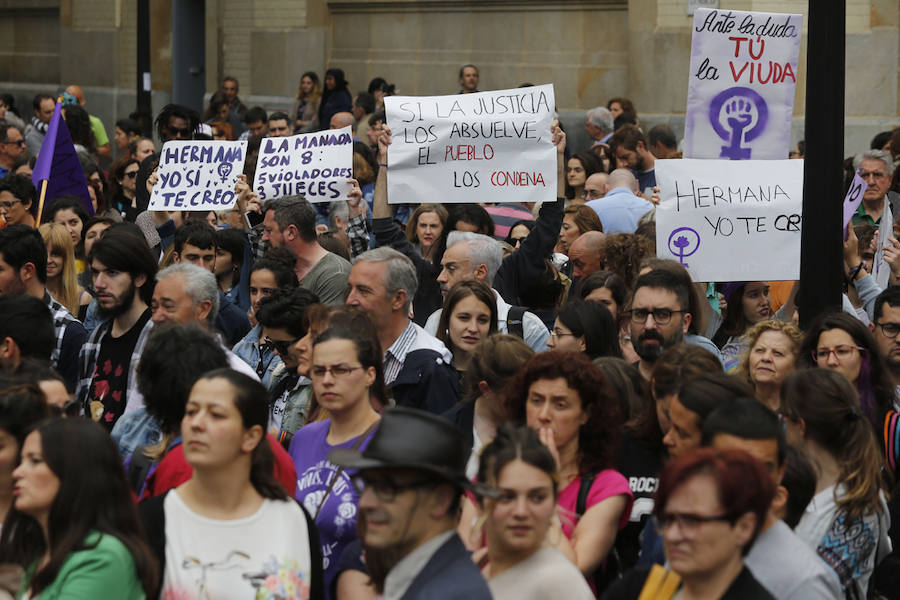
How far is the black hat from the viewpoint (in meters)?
3.87

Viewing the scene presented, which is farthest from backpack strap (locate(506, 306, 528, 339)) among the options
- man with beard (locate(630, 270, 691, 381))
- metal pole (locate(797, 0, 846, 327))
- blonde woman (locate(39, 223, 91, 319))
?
blonde woman (locate(39, 223, 91, 319))

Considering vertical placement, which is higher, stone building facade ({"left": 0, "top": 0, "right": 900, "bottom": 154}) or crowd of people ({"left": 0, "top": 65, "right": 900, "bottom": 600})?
stone building facade ({"left": 0, "top": 0, "right": 900, "bottom": 154})

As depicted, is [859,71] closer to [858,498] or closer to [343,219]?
[343,219]

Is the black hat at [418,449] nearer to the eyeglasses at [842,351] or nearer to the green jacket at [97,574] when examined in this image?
the green jacket at [97,574]

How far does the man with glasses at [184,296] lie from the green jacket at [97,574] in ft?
9.27

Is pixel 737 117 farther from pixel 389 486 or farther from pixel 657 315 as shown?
pixel 389 486

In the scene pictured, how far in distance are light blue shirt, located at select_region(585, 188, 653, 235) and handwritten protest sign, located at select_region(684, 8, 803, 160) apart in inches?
77.3

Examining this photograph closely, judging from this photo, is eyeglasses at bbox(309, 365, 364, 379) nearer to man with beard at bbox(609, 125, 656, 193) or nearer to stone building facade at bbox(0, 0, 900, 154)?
man with beard at bbox(609, 125, 656, 193)

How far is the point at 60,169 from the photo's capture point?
11.7 metres

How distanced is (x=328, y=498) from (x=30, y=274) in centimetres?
330

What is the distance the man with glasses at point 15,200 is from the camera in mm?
10719

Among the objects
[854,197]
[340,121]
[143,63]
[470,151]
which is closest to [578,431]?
[854,197]

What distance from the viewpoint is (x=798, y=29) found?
8500mm

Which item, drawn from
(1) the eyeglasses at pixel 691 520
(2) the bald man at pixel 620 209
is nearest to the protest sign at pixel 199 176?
(2) the bald man at pixel 620 209
